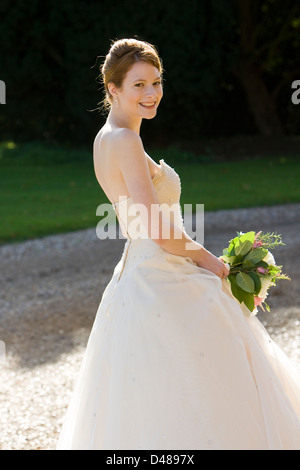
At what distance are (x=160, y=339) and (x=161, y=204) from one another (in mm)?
491

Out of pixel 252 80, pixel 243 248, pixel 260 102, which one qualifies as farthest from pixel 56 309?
pixel 260 102

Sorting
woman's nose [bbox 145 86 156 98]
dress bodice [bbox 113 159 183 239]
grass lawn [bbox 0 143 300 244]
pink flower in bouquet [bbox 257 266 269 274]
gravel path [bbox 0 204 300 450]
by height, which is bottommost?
gravel path [bbox 0 204 300 450]

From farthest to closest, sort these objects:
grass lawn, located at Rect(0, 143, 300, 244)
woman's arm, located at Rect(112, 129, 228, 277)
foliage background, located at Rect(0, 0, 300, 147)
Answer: foliage background, located at Rect(0, 0, 300, 147), grass lawn, located at Rect(0, 143, 300, 244), woman's arm, located at Rect(112, 129, 228, 277)

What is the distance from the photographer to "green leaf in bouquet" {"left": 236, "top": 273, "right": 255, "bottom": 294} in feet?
8.70

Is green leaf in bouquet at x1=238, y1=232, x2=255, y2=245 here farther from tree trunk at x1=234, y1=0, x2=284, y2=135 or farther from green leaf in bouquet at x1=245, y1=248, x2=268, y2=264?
tree trunk at x1=234, y1=0, x2=284, y2=135

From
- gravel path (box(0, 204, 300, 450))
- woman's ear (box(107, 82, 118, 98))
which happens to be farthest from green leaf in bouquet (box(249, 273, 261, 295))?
gravel path (box(0, 204, 300, 450))

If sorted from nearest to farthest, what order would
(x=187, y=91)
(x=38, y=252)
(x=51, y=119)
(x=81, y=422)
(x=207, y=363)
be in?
1. (x=207, y=363)
2. (x=81, y=422)
3. (x=38, y=252)
4. (x=187, y=91)
5. (x=51, y=119)

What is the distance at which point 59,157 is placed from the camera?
14820 mm

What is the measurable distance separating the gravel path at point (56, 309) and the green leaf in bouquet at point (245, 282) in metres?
1.57

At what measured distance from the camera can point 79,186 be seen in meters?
11.7

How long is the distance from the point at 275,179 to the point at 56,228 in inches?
190

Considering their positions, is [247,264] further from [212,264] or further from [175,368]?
[175,368]

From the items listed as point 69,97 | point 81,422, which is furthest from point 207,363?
point 69,97

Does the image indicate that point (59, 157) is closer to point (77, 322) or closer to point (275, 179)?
point (275, 179)
